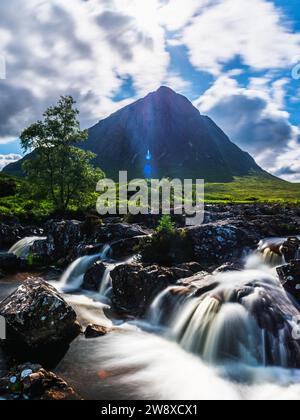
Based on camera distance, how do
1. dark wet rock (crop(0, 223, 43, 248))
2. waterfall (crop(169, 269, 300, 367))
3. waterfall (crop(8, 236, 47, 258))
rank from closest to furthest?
waterfall (crop(169, 269, 300, 367)) → waterfall (crop(8, 236, 47, 258)) → dark wet rock (crop(0, 223, 43, 248))

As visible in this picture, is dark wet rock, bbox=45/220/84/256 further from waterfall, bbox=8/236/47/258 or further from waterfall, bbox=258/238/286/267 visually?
waterfall, bbox=258/238/286/267

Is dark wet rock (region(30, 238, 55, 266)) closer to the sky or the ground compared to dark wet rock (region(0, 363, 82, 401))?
closer to the sky

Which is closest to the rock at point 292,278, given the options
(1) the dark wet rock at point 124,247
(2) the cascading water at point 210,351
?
(2) the cascading water at point 210,351

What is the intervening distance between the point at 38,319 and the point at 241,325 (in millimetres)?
8536

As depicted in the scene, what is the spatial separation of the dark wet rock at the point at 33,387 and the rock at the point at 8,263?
2021 centimetres

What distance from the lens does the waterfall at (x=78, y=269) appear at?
1075 inches

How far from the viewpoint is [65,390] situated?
1153 cm

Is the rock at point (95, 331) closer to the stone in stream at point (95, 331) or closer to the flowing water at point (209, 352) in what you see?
the stone in stream at point (95, 331)

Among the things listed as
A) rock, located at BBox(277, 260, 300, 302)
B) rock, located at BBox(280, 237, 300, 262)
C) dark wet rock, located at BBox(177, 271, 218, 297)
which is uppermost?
rock, located at BBox(280, 237, 300, 262)

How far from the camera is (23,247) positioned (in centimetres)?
3688

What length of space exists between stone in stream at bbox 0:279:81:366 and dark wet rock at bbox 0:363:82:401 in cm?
298

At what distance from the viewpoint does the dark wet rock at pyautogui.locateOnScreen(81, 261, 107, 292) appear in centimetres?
2503

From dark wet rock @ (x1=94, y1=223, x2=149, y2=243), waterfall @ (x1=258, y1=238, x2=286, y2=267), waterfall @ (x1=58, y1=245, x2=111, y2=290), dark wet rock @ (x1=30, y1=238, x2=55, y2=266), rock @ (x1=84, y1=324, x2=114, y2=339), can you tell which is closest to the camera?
rock @ (x1=84, y1=324, x2=114, y2=339)

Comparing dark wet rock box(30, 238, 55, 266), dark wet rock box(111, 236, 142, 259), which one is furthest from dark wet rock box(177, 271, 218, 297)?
dark wet rock box(30, 238, 55, 266)
